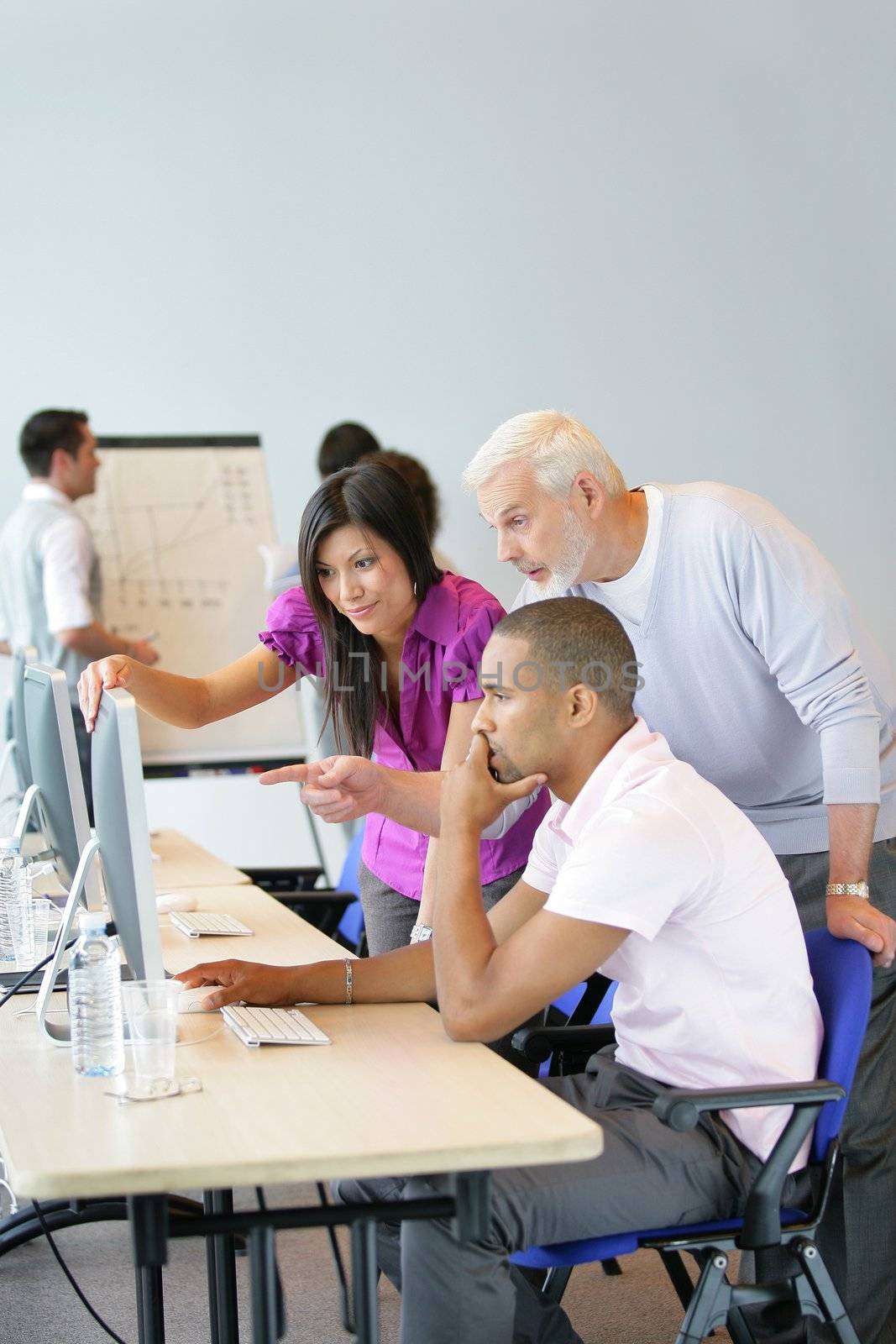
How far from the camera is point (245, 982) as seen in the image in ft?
6.15

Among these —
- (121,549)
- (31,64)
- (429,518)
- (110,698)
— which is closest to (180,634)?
(121,549)

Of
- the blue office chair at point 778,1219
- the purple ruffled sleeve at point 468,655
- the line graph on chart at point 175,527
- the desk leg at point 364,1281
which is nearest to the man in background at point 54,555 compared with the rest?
the line graph on chart at point 175,527

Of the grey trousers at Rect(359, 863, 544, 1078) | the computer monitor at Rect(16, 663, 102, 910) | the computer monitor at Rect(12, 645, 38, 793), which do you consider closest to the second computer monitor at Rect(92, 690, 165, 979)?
the computer monitor at Rect(16, 663, 102, 910)

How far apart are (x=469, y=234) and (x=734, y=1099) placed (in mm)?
4386

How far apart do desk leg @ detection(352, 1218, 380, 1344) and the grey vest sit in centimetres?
328

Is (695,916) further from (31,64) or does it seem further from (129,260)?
(31,64)

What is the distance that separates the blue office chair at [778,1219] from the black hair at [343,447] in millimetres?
2820

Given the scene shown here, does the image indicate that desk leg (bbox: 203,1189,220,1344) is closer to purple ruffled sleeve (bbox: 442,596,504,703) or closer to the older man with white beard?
the older man with white beard

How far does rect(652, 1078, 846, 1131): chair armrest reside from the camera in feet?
5.08

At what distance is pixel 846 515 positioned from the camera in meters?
5.66

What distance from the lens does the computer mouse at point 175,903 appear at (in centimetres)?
264

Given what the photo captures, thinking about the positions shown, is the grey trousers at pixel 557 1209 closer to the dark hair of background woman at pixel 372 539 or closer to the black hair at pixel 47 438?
the dark hair of background woman at pixel 372 539

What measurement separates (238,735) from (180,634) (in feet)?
1.33

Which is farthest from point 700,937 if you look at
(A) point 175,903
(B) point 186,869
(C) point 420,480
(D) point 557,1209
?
(C) point 420,480
